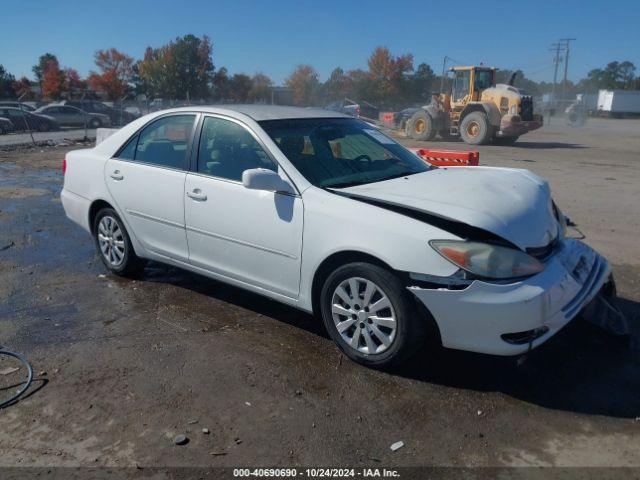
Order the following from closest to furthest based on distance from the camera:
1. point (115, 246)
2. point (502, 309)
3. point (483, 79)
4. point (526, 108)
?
point (502, 309) → point (115, 246) → point (526, 108) → point (483, 79)

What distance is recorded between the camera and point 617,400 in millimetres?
3143

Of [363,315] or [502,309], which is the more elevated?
[502,309]

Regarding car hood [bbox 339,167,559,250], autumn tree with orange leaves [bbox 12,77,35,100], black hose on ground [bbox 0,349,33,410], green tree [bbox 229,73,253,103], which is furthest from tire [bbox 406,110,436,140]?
autumn tree with orange leaves [bbox 12,77,35,100]

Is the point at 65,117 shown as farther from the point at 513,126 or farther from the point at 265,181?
the point at 265,181

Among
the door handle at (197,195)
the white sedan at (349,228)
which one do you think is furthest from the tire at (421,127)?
the door handle at (197,195)

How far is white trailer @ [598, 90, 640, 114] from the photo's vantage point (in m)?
56.2

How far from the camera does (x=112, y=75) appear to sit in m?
59.0

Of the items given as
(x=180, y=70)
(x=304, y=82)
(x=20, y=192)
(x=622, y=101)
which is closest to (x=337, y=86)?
(x=304, y=82)

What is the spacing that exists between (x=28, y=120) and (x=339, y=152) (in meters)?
26.9

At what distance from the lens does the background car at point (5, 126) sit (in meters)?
25.2

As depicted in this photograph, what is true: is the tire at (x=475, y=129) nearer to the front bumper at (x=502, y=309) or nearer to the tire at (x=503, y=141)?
the tire at (x=503, y=141)

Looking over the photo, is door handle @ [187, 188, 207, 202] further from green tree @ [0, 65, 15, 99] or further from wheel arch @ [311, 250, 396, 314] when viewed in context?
green tree @ [0, 65, 15, 99]

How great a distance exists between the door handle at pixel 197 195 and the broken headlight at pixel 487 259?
1877 millimetres

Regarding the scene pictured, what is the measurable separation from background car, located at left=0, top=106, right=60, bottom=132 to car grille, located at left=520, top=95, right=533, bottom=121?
2065 cm
